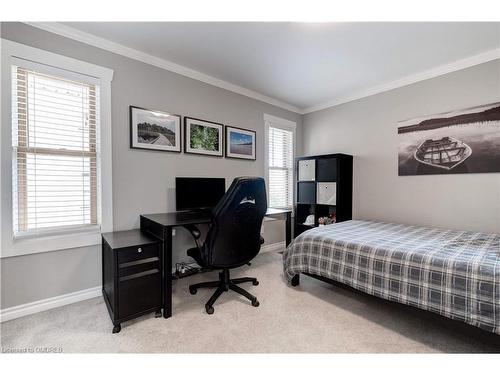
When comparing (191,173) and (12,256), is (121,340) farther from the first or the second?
(191,173)

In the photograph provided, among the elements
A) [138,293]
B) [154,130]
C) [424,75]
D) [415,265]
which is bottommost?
[138,293]

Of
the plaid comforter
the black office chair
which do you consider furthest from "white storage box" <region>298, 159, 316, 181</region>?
the black office chair

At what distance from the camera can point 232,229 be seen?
75.9 inches

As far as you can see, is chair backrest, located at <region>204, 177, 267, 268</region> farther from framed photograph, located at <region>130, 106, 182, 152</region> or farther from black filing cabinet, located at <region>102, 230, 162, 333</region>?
framed photograph, located at <region>130, 106, 182, 152</region>

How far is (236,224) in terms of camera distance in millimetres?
1939

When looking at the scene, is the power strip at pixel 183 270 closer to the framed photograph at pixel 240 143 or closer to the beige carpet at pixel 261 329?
the beige carpet at pixel 261 329

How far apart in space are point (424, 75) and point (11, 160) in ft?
14.2

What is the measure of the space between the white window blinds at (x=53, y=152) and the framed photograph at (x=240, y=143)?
156 centimetres

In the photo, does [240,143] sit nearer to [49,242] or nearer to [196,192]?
[196,192]

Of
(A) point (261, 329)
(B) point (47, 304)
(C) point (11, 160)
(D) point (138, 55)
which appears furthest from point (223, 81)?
(B) point (47, 304)

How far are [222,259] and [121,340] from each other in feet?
2.86

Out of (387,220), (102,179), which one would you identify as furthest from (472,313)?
(102,179)

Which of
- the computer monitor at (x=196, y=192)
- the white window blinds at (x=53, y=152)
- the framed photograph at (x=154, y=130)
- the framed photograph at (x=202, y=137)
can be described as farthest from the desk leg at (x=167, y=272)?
the framed photograph at (x=202, y=137)

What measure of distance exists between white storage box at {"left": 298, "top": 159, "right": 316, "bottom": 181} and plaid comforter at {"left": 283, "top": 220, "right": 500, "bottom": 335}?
4.61 feet
